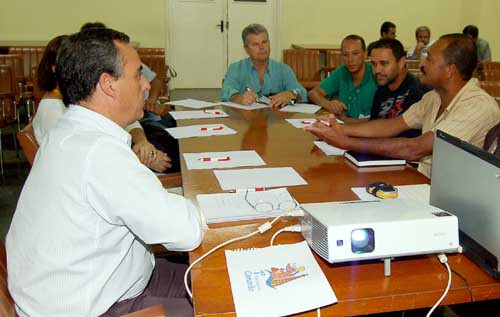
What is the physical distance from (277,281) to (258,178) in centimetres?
72

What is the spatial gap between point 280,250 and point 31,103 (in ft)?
15.9

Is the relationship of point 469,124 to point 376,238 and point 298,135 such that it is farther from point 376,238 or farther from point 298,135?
point 376,238

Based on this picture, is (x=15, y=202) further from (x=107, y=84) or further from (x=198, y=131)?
(x=107, y=84)

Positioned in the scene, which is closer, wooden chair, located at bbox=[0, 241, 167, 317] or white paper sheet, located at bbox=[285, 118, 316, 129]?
wooden chair, located at bbox=[0, 241, 167, 317]

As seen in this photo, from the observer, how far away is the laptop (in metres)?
1.05

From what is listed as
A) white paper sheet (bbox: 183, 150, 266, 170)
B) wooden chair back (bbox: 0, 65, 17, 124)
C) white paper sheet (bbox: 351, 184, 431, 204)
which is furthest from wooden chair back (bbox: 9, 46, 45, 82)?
white paper sheet (bbox: 351, 184, 431, 204)

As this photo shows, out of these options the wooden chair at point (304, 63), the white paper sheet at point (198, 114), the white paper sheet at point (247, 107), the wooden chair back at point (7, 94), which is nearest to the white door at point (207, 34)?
the wooden chair at point (304, 63)

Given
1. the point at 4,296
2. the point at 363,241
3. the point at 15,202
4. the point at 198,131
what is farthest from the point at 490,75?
A: the point at 4,296

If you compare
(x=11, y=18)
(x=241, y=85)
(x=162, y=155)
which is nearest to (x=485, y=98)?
(x=162, y=155)

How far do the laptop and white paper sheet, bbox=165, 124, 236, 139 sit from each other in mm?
1378

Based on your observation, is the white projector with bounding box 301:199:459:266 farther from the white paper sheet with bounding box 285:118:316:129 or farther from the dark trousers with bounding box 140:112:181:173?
the dark trousers with bounding box 140:112:181:173

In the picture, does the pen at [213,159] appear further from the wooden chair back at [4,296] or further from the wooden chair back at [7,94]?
the wooden chair back at [7,94]

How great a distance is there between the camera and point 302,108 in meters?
3.24

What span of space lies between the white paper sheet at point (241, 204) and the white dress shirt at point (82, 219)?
8.5 inches
